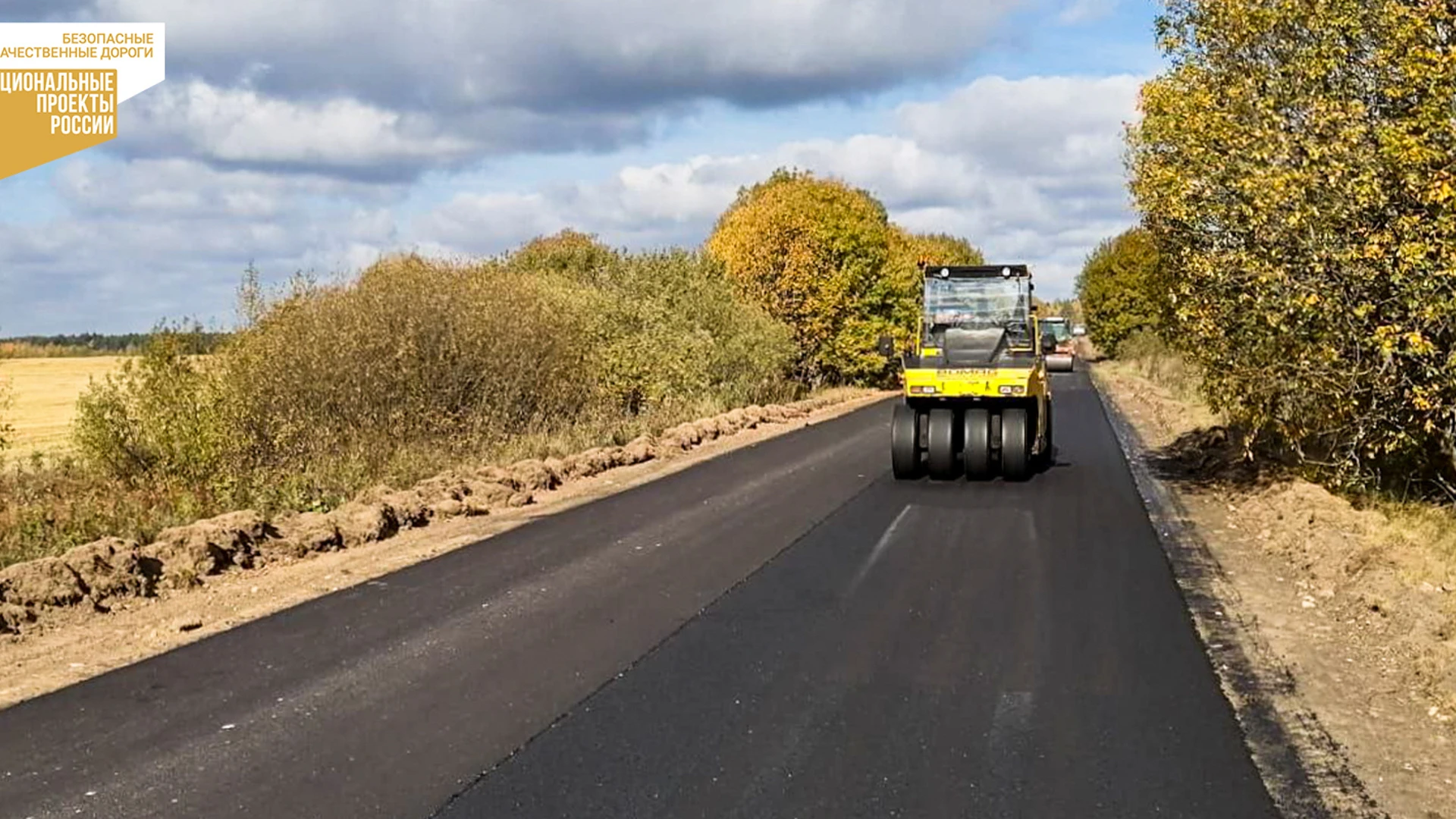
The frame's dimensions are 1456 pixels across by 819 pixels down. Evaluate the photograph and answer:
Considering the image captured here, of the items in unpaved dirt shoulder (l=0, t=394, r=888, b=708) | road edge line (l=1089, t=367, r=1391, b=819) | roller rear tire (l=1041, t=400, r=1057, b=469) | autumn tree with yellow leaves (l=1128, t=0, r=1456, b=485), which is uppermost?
autumn tree with yellow leaves (l=1128, t=0, r=1456, b=485)

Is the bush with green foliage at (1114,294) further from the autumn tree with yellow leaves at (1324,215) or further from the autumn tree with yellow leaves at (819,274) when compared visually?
the autumn tree with yellow leaves at (1324,215)

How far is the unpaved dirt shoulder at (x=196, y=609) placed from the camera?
28.1ft

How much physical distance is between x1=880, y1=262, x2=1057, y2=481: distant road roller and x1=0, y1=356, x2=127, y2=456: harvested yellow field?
10991 mm

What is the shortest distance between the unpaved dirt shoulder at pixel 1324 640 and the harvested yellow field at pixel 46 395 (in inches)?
552

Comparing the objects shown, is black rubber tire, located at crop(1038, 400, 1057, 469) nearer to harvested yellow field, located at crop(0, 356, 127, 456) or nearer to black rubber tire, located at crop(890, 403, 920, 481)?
black rubber tire, located at crop(890, 403, 920, 481)

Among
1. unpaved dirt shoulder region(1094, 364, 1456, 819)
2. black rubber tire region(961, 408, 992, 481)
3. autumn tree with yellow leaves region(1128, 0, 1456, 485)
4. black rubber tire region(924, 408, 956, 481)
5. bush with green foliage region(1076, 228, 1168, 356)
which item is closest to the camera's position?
unpaved dirt shoulder region(1094, 364, 1456, 819)

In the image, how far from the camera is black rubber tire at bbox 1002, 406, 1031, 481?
1772 centimetres

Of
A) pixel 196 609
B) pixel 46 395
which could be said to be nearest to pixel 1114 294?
pixel 46 395

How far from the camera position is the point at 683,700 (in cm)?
735

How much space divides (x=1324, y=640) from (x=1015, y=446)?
29.3 ft

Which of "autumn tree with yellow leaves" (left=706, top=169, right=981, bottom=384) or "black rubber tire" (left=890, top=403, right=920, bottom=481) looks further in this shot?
"autumn tree with yellow leaves" (left=706, top=169, right=981, bottom=384)

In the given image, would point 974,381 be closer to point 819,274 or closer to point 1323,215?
point 1323,215

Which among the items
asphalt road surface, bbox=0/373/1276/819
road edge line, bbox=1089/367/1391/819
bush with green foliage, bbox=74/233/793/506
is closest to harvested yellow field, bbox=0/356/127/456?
bush with green foliage, bbox=74/233/793/506

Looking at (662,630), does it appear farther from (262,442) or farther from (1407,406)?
(262,442)
